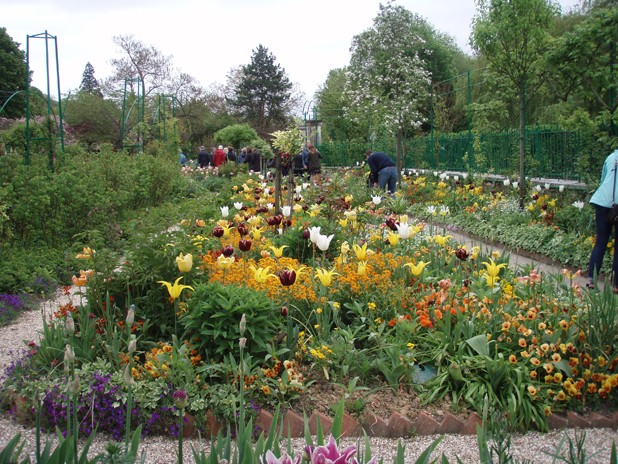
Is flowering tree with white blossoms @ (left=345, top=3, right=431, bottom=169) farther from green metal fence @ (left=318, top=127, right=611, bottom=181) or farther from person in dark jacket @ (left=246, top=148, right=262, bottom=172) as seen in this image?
person in dark jacket @ (left=246, top=148, right=262, bottom=172)

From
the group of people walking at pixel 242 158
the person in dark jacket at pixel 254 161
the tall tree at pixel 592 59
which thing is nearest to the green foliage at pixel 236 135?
the group of people walking at pixel 242 158

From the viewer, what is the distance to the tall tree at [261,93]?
49.5 m

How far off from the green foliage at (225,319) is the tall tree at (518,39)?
7591 millimetres

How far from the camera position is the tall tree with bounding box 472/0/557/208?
9586mm

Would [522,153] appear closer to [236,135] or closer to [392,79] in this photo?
[392,79]

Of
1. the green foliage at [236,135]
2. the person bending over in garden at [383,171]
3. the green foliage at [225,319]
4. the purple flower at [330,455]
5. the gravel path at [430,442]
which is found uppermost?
the green foliage at [236,135]

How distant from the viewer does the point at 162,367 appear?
3.13 metres

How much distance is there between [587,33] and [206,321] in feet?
25.4

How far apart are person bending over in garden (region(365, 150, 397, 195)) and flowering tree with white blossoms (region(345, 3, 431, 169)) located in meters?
3.16

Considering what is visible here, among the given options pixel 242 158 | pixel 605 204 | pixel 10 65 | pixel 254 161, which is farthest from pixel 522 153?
pixel 10 65

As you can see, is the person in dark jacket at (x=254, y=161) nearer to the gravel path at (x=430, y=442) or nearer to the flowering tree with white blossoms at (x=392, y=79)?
the flowering tree with white blossoms at (x=392, y=79)

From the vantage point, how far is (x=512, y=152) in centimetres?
1319

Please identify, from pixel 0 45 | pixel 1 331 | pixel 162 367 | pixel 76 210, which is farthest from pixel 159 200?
pixel 0 45

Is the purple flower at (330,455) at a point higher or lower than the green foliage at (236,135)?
lower
